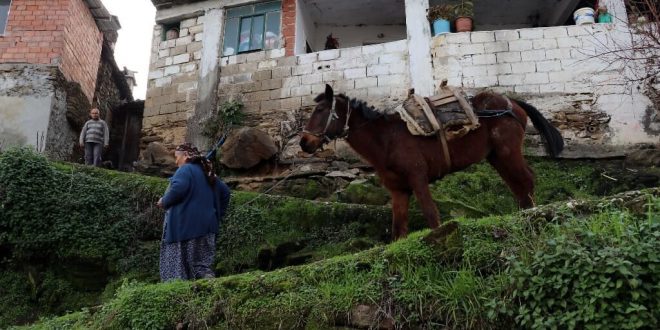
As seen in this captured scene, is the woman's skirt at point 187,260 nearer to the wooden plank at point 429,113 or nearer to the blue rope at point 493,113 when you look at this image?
the wooden plank at point 429,113

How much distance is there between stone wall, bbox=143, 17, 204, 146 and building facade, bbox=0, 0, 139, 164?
2141 millimetres

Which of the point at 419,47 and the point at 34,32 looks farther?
the point at 34,32

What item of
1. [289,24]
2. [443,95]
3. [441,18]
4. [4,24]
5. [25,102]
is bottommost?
[443,95]

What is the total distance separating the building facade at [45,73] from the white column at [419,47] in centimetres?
771

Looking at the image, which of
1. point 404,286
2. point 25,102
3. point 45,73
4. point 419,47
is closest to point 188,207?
point 404,286

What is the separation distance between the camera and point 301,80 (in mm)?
11484

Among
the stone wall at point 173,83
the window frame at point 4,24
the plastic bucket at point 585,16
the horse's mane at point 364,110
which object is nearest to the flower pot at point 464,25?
the plastic bucket at point 585,16

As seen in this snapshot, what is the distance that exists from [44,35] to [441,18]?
878cm

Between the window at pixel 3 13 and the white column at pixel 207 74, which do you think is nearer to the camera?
the white column at pixel 207 74

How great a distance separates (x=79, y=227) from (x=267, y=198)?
247cm

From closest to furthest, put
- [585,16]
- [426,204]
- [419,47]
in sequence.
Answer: [426,204] < [585,16] < [419,47]

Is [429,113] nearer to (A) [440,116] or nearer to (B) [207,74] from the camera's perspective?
(A) [440,116]

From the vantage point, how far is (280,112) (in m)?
11.4

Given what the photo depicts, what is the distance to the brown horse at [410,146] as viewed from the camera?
6.04 meters
